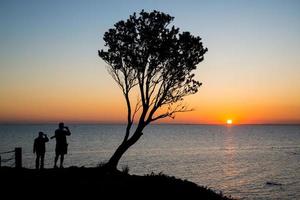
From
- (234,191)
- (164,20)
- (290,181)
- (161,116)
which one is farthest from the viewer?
(290,181)

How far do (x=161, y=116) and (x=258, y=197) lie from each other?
1355 inches

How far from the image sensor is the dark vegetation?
1853 centimetres

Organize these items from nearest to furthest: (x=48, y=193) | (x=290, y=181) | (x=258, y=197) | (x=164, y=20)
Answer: (x=48, y=193), (x=164, y=20), (x=258, y=197), (x=290, y=181)

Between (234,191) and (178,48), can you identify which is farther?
(234,191)

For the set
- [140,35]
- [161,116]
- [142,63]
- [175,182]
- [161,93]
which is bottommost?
[175,182]

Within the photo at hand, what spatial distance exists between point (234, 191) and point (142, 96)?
1506 inches

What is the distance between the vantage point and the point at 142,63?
25891mm

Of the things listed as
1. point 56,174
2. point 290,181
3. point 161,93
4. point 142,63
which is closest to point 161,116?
point 161,93

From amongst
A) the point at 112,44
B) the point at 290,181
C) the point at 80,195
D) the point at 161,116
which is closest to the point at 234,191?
the point at 290,181

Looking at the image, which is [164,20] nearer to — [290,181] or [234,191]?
[234,191]

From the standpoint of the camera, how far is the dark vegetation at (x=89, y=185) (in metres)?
18.5

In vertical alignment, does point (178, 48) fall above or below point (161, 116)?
above

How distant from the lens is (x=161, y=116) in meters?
26.7

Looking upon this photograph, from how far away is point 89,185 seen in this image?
1992 cm
